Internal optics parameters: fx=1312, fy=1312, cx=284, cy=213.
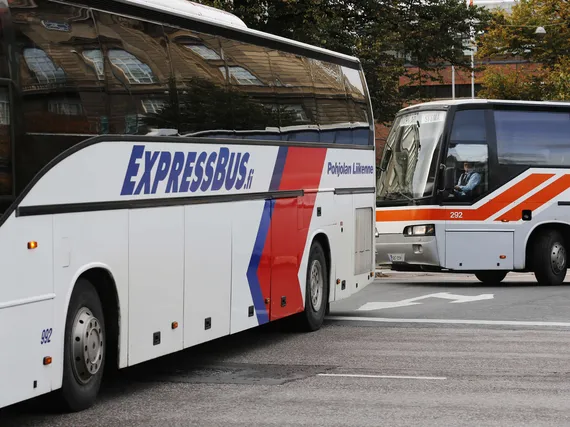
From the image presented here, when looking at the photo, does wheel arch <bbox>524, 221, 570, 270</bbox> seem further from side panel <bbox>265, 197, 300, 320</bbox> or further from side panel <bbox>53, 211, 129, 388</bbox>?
side panel <bbox>53, 211, 129, 388</bbox>

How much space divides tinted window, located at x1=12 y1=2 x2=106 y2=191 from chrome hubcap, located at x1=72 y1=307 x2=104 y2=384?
1.33 meters

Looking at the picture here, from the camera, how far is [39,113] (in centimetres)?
896

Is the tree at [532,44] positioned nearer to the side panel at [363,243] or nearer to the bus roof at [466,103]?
the bus roof at [466,103]

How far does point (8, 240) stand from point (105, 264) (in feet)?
5.39

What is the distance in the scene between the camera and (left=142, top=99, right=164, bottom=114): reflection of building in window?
10930 mm

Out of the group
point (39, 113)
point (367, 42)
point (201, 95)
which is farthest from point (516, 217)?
point (39, 113)

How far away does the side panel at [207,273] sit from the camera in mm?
11711

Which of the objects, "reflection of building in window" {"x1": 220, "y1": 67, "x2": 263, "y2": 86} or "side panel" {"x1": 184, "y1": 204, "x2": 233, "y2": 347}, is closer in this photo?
"side panel" {"x1": 184, "y1": 204, "x2": 233, "y2": 347}

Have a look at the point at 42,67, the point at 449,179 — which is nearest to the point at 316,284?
the point at 42,67

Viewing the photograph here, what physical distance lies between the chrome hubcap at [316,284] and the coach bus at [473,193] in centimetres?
701

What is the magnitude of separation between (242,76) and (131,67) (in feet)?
9.29

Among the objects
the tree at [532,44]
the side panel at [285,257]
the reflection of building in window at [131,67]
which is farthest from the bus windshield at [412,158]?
the tree at [532,44]

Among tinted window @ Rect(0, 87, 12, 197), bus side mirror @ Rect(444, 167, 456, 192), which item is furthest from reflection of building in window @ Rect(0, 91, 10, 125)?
bus side mirror @ Rect(444, 167, 456, 192)

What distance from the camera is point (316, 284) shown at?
16.0 meters
